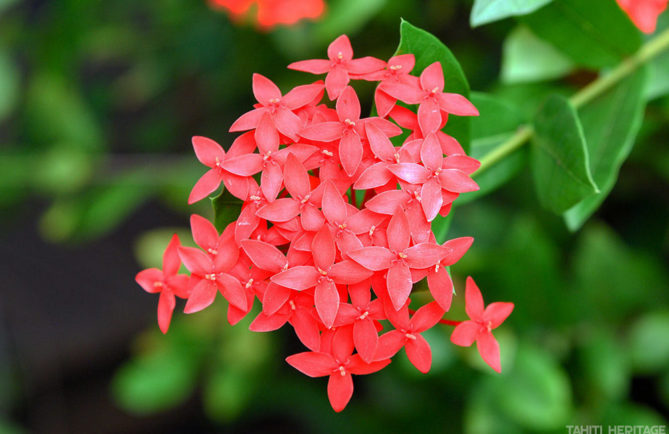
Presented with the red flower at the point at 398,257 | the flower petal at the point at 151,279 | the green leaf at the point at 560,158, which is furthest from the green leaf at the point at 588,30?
the flower petal at the point at 151,279

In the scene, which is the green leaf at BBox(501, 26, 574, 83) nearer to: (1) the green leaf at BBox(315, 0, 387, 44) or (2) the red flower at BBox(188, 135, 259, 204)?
(1) the green leaf at BBox(315, 0, 387, 44)

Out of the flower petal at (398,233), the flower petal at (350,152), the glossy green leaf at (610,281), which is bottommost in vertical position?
the glossy green leaf at (610,281)

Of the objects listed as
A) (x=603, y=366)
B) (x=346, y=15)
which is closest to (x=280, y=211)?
(x=346, y=15)

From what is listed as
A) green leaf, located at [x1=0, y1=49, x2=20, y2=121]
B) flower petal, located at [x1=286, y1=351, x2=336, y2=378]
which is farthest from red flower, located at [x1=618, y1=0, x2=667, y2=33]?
green leaf, located at [x1=0, y1=49, x2=20, y2=121]

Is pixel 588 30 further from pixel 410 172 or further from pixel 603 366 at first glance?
pixel 603 366

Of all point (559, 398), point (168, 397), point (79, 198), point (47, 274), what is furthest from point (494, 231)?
point (47, 274)

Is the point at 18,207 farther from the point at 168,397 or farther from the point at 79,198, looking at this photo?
the point at 168,397

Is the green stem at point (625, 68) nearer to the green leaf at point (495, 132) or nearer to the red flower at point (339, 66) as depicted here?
the green leaf at point (495, 132)
